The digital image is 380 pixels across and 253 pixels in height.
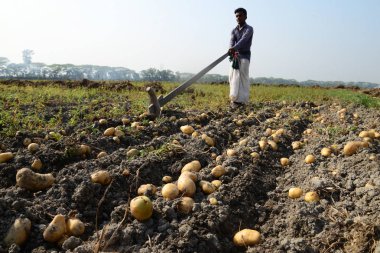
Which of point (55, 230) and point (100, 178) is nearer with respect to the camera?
point (55, 230)

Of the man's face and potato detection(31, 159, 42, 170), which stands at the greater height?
the man's face

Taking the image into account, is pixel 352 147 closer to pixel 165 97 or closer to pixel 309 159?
pixel 309 159

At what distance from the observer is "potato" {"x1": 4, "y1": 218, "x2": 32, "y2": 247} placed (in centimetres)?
194

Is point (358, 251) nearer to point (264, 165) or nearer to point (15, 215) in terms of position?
point (264, 165)

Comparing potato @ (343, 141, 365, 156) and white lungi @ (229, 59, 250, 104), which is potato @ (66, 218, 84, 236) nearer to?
potato @ (343, 141, 365, 156)

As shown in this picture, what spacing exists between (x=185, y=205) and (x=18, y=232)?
969 millimetres

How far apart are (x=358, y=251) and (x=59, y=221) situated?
5.39 ft

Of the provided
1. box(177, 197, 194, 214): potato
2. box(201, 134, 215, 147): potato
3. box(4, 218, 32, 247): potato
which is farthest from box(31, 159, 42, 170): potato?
box(201, 134, 215, 147): potato

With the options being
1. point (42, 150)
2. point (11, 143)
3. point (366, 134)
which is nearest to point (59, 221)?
point (42, 150)

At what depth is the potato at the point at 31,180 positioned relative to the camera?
96.9 inches

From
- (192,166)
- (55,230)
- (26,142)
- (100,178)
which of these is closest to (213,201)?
(192,166)

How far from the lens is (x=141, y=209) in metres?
2.05

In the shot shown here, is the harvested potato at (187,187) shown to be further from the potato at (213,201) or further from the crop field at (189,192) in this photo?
the potato at (213,201)

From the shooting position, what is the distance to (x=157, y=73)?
157 ft
